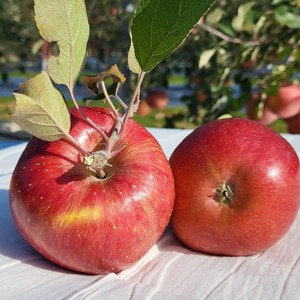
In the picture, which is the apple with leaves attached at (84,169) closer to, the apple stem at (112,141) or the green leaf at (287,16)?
the apple stem at (112,141)

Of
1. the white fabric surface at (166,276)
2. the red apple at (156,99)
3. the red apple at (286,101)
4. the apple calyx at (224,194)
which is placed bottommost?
the red apple at (156,99)

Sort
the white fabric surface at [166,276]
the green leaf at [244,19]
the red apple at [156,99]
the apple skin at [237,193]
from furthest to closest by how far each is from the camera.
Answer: the red apple at [156,99], the green leaf at [244,19], the apple skin at [237,193], the white fabric surface at [166,276]

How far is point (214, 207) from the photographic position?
2.28 ft

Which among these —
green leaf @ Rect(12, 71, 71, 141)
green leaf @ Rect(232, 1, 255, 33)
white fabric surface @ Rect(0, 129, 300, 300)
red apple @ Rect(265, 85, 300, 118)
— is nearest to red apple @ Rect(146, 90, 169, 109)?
green leaf @ Rect(232, 1, 255, 33)

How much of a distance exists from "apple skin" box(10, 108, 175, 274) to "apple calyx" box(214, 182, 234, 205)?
6 centimetres

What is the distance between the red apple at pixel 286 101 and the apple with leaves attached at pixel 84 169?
2.88 ft

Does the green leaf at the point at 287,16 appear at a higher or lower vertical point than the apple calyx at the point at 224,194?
higher

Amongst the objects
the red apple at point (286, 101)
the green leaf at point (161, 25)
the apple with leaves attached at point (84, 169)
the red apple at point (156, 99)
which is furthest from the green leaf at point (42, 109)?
the red apple at point (156, 99)

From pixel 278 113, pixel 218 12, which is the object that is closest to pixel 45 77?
pixel 278 113

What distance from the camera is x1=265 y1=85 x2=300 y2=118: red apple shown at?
58.0 inches

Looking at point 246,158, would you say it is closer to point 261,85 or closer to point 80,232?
point 80,232

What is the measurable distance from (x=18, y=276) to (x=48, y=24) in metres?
0.28

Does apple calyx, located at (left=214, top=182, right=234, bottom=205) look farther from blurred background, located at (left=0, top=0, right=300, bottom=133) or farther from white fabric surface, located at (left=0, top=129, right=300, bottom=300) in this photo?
blurred background, located at (left=0, top=0, right=300, bottom=133)

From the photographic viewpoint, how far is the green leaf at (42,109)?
60 centimetres
